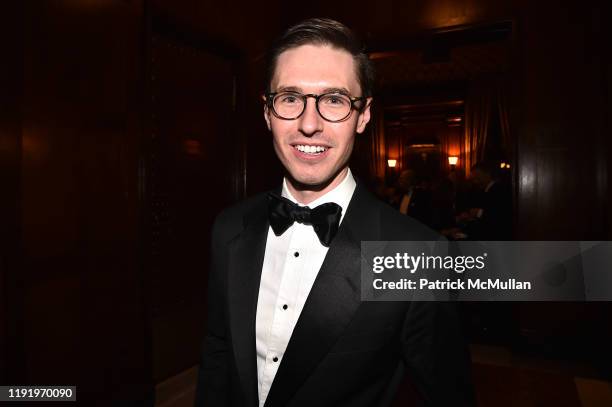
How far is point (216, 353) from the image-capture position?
4.54 feet

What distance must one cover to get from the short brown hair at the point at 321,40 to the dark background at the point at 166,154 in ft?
5.11

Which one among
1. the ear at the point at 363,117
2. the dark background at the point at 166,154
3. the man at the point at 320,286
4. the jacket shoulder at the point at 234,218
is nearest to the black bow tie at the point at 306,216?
the man at the point at 320,286

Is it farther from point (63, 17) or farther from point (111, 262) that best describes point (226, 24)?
point (111, 262)

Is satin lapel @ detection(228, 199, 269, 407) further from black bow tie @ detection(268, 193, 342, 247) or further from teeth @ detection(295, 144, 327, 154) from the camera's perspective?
teeth @ detection(295, 144, 327, 154)

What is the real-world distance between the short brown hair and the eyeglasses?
0.08 meters

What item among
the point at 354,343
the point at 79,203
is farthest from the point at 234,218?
the point at 79,203

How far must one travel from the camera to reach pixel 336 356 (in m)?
1.10

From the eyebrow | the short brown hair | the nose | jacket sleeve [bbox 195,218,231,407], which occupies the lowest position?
jacket sleeve [bbox 195,218,231,407]

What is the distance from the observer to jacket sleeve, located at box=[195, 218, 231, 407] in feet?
4.45

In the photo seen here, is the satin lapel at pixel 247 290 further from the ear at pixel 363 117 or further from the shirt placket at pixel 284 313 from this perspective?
the ear at pixel 363 117

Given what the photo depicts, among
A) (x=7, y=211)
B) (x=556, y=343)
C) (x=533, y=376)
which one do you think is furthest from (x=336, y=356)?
(x=556, y=343)

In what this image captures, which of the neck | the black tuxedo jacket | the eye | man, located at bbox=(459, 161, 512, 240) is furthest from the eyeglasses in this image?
man, located at bbox=(459, 161, 512, 240)

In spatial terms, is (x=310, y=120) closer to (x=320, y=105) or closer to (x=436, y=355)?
(x=320, y=105)

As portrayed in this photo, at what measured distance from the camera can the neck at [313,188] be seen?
50.7 inches
